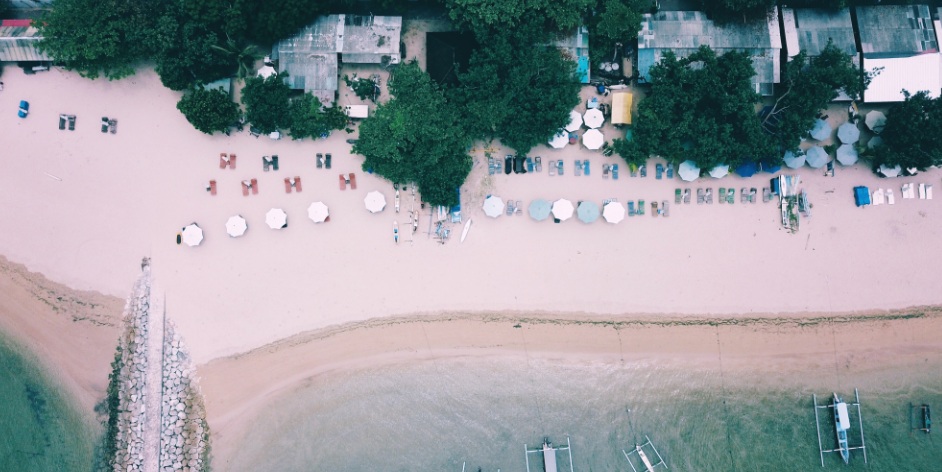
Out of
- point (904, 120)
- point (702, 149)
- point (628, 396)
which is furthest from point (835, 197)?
point (628, 396)

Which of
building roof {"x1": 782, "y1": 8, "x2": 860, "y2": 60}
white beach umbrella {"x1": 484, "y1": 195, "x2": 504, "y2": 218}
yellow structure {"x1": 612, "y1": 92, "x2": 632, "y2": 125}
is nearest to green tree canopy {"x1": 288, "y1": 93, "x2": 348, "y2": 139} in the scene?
white beach umbrella {"x1": 484, "y1": 195, "x2": 504, "y2": 218}

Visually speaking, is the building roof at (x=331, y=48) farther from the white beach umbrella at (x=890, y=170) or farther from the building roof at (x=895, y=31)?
the white beach umbrella at (x=890, y=170)

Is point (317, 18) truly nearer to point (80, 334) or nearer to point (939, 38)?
point (80, 334)

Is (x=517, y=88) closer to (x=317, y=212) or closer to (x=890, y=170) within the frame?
(x=317, y=212)

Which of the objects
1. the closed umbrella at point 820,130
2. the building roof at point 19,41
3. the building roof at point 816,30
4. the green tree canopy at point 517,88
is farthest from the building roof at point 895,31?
the building roof at point 19,41

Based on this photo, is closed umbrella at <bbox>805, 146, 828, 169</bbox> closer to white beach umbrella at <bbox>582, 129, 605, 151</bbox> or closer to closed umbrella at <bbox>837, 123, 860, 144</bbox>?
closed umbrella at <bbox>837, 123, 860, 144</bbox>
